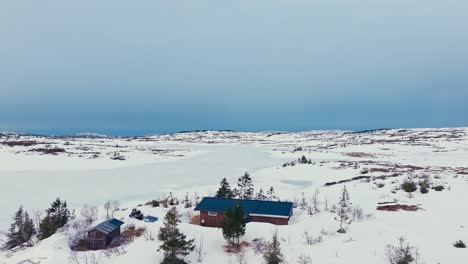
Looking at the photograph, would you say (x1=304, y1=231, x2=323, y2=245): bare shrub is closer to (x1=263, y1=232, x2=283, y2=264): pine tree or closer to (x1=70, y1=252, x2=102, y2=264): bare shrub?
(x1=263, y1=232, x2=283, y2=264): pine tree

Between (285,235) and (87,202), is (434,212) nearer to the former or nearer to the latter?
(285,235)

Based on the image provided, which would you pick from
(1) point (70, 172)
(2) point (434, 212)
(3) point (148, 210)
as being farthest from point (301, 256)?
(1) point (70, 172)

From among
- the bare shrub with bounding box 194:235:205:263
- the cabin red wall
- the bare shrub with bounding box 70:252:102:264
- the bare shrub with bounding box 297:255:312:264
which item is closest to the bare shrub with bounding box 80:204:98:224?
the bare shrub with bounding box 70:252:102:264

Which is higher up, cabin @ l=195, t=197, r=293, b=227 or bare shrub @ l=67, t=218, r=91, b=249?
cabin @ l=195, t=197, r=293, b=227

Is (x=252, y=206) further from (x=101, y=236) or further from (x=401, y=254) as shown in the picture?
(x=401, y=254)

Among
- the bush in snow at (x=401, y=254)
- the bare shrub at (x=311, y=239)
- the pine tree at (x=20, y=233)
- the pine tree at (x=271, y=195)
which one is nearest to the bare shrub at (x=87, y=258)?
the pine tree at (x=20, y=233)

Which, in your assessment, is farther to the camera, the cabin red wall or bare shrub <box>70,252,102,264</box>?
the cabin red wall
